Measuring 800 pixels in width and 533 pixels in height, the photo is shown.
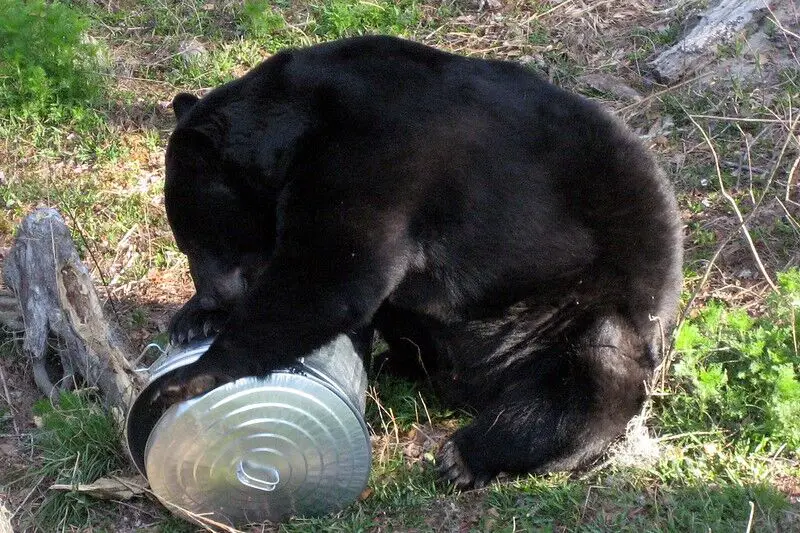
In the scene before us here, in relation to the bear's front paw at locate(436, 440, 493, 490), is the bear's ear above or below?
above

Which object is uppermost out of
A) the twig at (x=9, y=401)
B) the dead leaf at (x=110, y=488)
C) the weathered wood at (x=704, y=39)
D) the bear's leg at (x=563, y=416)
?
the weathered wood at (x=704, y=39)

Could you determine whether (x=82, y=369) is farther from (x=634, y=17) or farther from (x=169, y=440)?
(x=634, y=17)

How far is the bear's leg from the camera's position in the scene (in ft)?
14.2

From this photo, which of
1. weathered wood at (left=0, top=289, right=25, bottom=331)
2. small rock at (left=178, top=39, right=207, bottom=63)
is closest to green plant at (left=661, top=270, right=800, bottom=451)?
weathered wood at (left=0, top=289, right=25, bottom=331)

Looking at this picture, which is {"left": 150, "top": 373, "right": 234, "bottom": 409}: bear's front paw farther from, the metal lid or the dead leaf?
the dead leaf

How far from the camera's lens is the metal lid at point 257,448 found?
374cm

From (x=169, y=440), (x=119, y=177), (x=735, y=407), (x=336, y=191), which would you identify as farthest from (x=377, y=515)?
(x=119, y=177)

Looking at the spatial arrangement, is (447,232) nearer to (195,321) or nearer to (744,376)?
(195,321)

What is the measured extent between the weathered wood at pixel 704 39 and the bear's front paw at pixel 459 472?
12.7ft

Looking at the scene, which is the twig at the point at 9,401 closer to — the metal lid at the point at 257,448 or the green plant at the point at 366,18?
the metal lid at the point at 257,448

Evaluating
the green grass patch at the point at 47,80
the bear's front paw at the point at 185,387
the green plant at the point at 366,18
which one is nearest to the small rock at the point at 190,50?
the green grass patch at the point at 47,80

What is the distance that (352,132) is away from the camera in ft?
13.1

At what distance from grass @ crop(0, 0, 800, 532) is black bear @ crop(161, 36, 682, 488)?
272 mm

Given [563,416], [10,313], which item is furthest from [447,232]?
[10,313]
